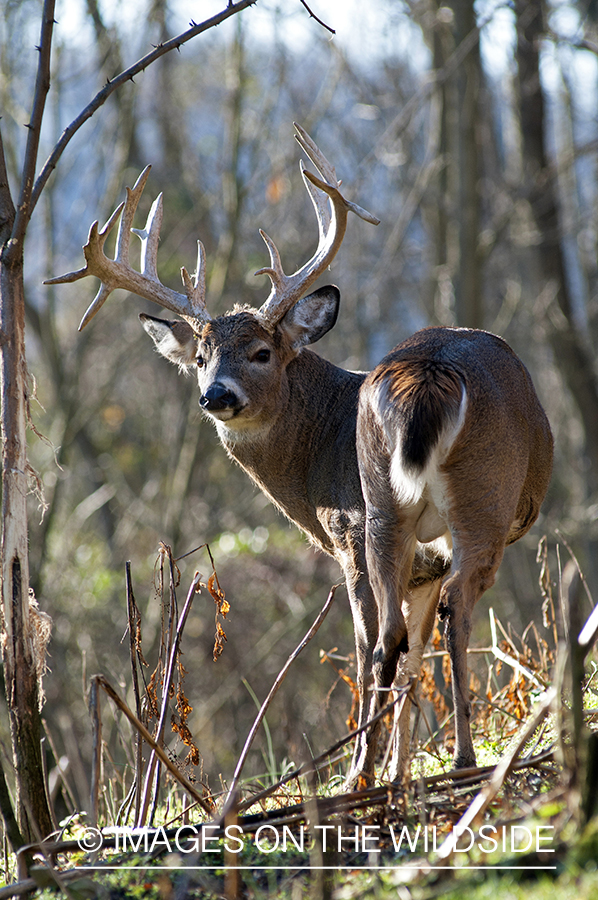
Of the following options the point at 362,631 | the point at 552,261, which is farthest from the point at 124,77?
the point at 552,261

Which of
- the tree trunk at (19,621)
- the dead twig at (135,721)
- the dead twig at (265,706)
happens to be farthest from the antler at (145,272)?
the dead twig at (135,721)

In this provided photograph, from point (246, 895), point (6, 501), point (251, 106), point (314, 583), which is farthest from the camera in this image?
point (251, 106)

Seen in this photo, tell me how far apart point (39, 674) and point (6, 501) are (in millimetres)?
688

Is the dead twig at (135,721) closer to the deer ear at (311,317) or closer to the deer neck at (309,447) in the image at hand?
the deer neck at (309,447)

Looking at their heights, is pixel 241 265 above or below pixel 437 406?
above

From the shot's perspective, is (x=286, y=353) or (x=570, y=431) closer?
(x=286, y=353)

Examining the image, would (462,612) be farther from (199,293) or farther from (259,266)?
(259,266)

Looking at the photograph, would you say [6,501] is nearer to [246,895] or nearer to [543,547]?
[246,895]

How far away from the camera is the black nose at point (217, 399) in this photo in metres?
5.07

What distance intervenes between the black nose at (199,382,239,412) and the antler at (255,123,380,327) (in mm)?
616

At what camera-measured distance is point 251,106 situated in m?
16.5

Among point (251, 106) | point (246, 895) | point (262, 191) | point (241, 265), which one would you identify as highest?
point (251, 106)

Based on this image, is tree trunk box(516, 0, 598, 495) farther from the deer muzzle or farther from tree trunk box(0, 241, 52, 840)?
tree trunk box(0, 241, 52, 840)

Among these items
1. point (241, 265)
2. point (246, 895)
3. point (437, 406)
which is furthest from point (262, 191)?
point (246, 895)
